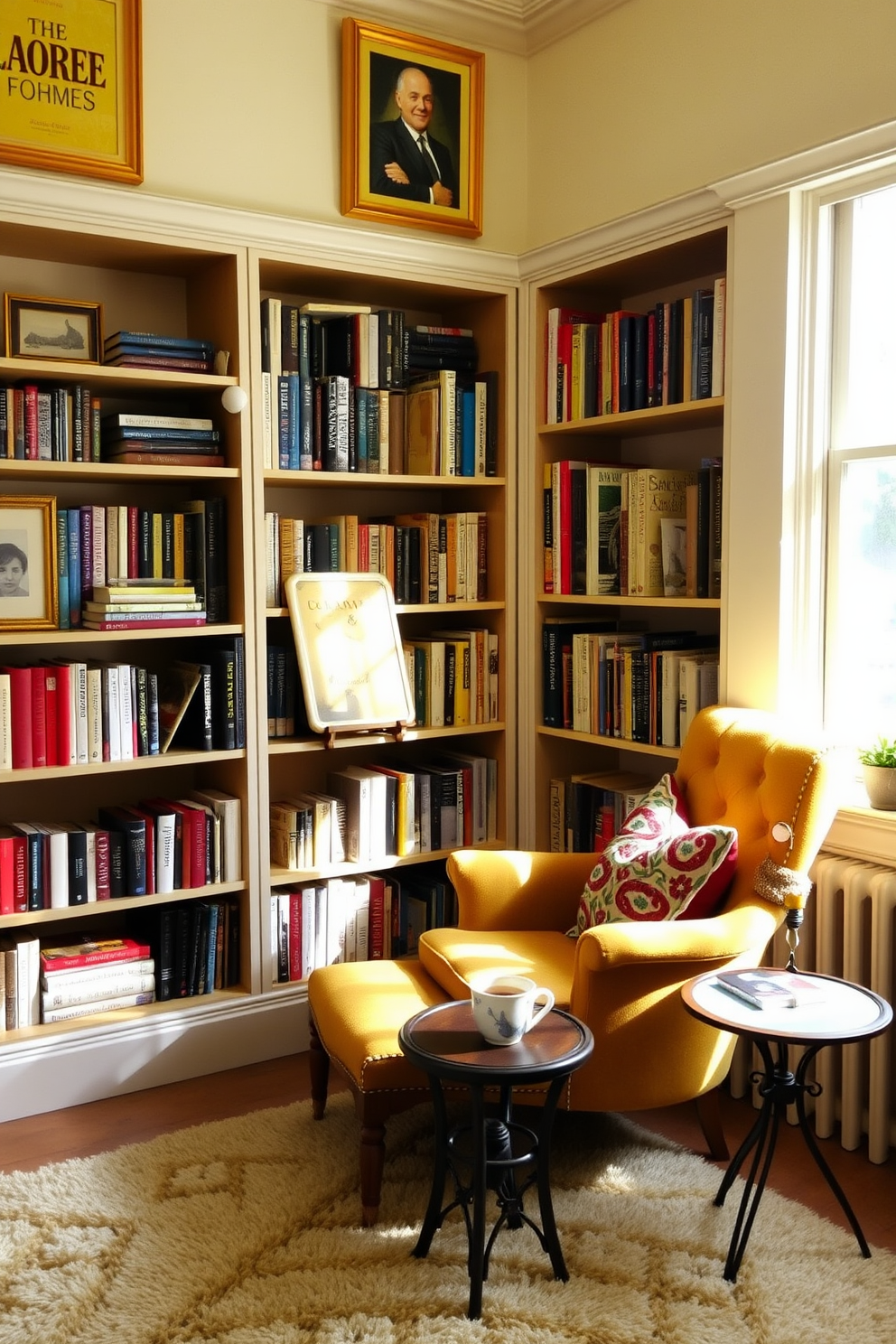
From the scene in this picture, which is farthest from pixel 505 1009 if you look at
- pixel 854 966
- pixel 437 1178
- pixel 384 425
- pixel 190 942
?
pixel 384 425

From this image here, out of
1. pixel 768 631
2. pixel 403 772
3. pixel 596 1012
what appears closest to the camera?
pixel 596 1012

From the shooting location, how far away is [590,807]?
3.53 m

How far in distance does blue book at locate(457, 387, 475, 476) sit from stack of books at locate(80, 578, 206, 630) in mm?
931

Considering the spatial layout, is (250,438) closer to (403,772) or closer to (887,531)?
(403,772)

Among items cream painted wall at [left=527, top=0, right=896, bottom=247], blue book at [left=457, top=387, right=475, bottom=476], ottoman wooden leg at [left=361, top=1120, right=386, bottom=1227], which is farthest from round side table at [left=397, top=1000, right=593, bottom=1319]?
cream painted wall at [left=527, top=0, right=896, bottom=247]

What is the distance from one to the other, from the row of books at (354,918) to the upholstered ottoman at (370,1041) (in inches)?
20.9

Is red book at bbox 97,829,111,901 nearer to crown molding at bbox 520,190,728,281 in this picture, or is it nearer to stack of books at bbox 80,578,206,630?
stack of books at bbox 80,578,206,630

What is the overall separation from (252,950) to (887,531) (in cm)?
195

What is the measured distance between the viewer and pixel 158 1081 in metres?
3.13

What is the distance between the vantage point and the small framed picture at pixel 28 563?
9.50ft

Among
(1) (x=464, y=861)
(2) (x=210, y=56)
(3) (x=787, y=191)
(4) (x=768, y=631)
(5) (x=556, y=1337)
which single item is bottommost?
A: (5) (x=556, y=1337)

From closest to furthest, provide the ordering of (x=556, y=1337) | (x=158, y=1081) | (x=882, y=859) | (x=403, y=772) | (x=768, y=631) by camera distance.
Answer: (x=556, y=1337) < (x=882, y=859) < (x=768, y=631) < (x=158, y=1081) < (x=403, y=772)

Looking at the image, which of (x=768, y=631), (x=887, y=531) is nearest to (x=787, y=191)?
(x=887, y=531)

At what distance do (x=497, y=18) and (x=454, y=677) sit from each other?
1912mm
